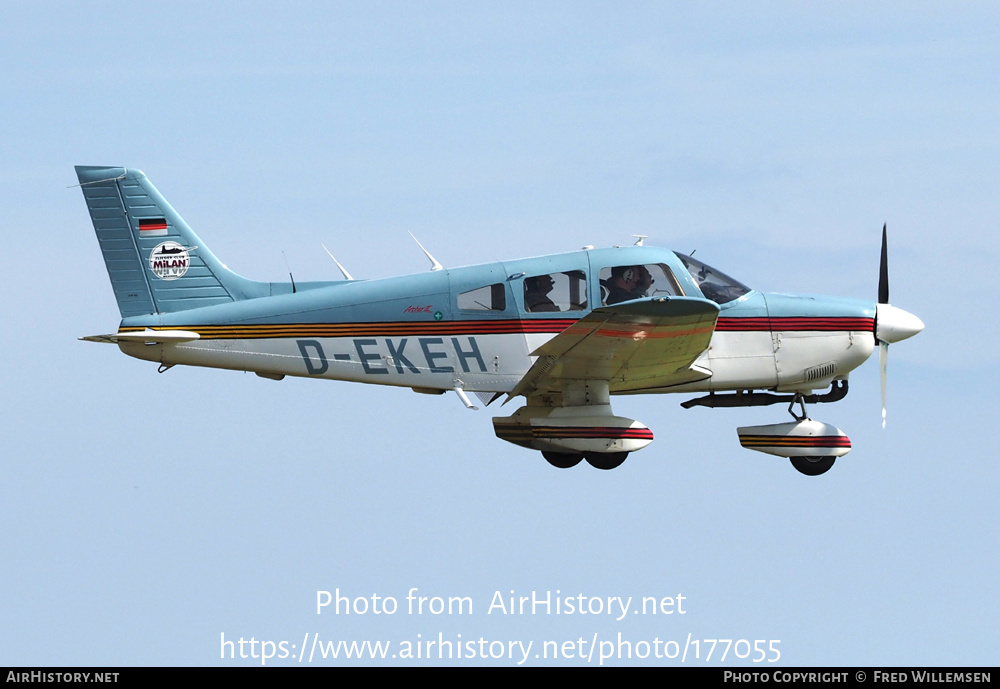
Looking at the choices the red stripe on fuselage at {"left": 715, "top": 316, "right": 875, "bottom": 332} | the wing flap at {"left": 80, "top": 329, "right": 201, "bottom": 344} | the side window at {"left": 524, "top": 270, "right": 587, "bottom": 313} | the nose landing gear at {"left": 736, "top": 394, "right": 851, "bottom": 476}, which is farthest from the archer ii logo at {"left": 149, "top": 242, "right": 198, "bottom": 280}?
the nose landing gear at {"left": 736, "top": 394, "right": 851, "bottom": 476}

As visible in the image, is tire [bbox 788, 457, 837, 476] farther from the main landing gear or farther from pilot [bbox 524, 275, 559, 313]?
pilot [bbox 524, 275, 559, 313]

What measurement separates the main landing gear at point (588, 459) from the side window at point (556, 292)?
180 cm

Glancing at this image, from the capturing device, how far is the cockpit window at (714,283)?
16.9m

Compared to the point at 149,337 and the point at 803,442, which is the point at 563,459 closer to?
the point at 803,442

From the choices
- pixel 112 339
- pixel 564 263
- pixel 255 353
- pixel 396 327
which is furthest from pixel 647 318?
pixel 112 339

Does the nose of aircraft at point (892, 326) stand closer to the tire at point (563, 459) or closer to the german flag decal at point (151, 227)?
the tire at point (563, 459)

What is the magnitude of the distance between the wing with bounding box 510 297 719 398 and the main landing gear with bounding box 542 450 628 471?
795 millimetres

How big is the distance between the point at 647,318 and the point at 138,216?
6040 mm

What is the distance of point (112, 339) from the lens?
16250 millimetres

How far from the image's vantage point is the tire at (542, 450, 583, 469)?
1752 centimetres

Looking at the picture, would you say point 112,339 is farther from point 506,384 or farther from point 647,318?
point 647,318

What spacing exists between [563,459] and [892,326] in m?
4.19

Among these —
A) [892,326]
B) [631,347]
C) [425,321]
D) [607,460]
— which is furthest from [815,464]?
[425,321]

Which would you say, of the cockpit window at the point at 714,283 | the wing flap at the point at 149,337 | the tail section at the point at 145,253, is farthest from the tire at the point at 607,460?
the wing flap at the point at 149,337
